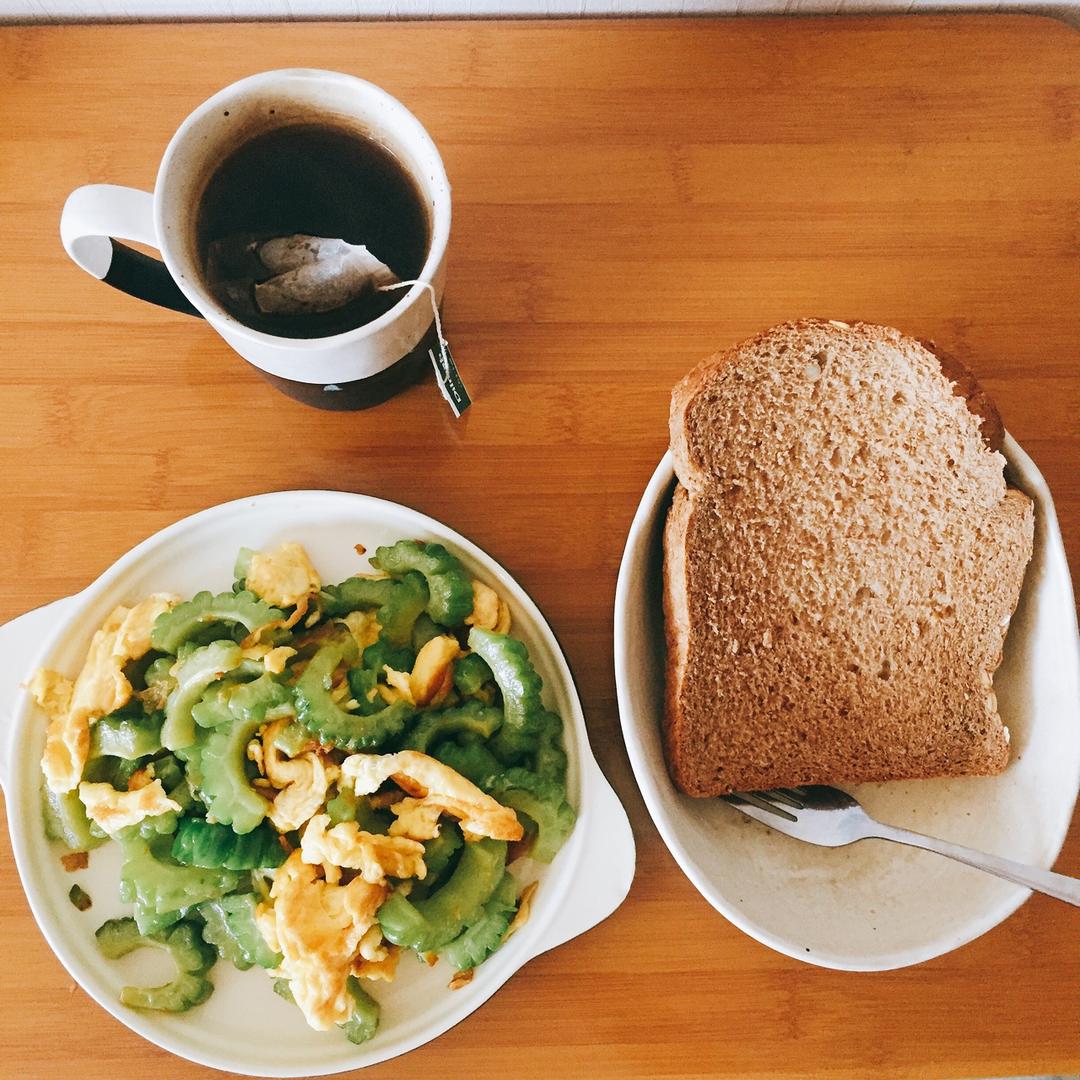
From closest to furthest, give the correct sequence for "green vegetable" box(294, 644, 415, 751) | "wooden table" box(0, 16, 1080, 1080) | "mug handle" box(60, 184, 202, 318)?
"mug handle" box(60, 184, 202, 318) → "green vegetable" box(294, 644, 415, 751) → "wooden table" box(0, 16, 1080, 1080)

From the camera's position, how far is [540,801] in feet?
2.93

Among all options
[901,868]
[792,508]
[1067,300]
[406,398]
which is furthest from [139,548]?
[1067,300]

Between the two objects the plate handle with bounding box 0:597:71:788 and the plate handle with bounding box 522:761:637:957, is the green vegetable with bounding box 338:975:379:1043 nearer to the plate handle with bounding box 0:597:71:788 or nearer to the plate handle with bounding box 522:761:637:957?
the plate handle with bounding box 522:761:637:957

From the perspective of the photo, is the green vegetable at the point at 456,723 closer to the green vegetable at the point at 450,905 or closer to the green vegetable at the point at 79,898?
the green vegetable at the point at 450,905

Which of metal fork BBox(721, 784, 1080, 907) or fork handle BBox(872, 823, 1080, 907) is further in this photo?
metal fork BBox(721, 784, 1080, 907)

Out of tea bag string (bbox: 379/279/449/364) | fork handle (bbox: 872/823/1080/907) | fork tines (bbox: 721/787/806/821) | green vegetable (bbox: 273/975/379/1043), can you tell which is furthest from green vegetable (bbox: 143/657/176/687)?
fork handle (bbox: 872/823/1080/907)

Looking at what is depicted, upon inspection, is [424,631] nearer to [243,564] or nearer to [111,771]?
[243,564]

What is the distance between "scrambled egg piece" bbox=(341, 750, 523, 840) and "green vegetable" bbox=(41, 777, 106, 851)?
286 millimetres

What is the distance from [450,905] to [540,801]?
126mm

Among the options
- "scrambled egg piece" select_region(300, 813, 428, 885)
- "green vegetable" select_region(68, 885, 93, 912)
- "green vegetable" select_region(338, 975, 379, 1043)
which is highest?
"scrambled egg piece" select_region(300, 813, 428, 885)

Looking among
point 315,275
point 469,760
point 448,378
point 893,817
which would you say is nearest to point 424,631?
point 469,760

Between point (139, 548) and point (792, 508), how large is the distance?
0.66 meters

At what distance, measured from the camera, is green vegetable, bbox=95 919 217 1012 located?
2.95 ft

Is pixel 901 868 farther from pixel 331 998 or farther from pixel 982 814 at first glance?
pixel 331 998
